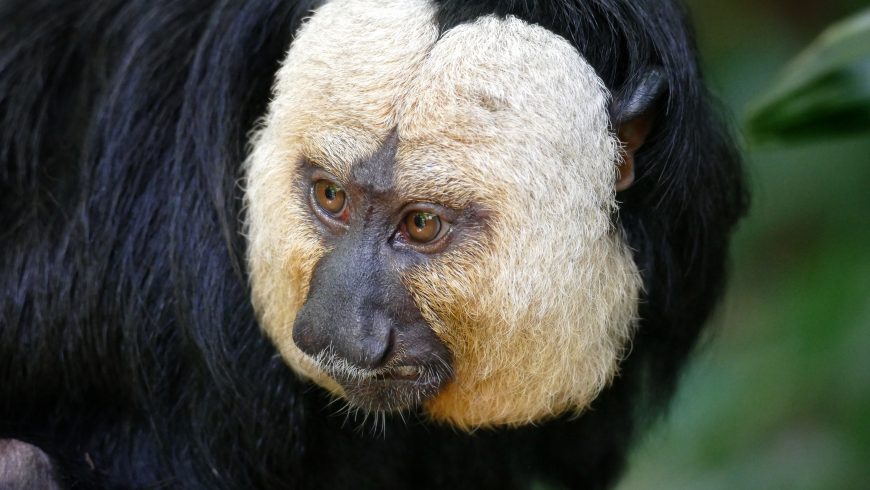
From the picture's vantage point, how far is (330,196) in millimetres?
2826

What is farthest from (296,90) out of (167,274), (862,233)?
(862,233)

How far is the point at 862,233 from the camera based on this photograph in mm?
5414

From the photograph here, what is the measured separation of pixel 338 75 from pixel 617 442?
66.0 inches

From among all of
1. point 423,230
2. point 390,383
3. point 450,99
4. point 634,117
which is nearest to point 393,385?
point 390,383

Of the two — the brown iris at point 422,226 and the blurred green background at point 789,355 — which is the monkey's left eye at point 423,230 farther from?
the blurred green background at point 789,355

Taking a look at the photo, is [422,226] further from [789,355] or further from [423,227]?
[789,355]

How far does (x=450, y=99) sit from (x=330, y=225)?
440 mm

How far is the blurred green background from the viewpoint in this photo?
485cm

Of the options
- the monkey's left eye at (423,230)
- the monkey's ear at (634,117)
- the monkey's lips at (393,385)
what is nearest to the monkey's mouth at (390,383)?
the monkey's lips at (393,385)

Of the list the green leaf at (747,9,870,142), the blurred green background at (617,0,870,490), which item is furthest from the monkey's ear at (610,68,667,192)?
the blurred green background at (617,0,870,490)

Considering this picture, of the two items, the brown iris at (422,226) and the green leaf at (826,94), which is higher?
the green leaf at (826,94)

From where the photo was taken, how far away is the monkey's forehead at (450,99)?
8.70 feet

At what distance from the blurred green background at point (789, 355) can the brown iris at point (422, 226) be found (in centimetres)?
187

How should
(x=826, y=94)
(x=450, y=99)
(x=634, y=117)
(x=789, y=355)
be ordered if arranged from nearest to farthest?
(x=450, y=99)
(x=634, y=117)
(x=826, y=94)
(x=789, y=355)
